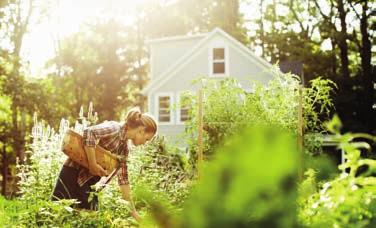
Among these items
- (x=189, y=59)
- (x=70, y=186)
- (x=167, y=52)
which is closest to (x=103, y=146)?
(x=70, y=186)

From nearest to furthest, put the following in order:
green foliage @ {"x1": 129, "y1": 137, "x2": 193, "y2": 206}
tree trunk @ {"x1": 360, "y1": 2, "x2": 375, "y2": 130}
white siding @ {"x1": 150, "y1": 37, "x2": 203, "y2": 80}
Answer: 1. green foliage @ {"x1": 129, "y1": 137, "x2": 193, "y2": 206}
2. tree trunk @ {"x1": 360, "y1": 2, "x2": 375, "y2": 130}
3. white siding @ {"x1": 150, "y1": 37, "x2": 203, "y2": 80}

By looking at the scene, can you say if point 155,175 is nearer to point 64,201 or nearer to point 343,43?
point 64,201

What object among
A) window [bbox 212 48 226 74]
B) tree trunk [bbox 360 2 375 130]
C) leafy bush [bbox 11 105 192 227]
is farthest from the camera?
tree trunk [bbox 360 2 375 130]

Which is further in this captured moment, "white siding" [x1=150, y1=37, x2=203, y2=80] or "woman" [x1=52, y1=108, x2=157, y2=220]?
"white siding" [x1=150, y1=37, x2=203, y2=80]

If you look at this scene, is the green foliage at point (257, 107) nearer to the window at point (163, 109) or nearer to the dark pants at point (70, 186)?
the dark pants at point (70, 186)

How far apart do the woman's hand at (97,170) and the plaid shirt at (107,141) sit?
14cm

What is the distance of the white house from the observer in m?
25.0

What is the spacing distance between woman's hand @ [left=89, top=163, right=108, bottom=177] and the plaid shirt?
0.14 meters

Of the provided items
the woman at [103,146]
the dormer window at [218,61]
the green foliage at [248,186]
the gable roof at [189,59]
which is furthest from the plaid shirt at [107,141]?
the dormer window at [218,61]

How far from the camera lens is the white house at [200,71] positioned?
2500 centimetres

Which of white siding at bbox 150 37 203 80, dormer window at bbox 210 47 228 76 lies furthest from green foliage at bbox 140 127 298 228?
white siding at bbox 150 37 203 80

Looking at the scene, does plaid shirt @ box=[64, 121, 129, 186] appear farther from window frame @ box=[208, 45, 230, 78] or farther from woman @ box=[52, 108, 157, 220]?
window frame @ box=[208, 45, 230, 78]

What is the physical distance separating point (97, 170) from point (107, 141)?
26 centimetres

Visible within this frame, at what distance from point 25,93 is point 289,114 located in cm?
1312
